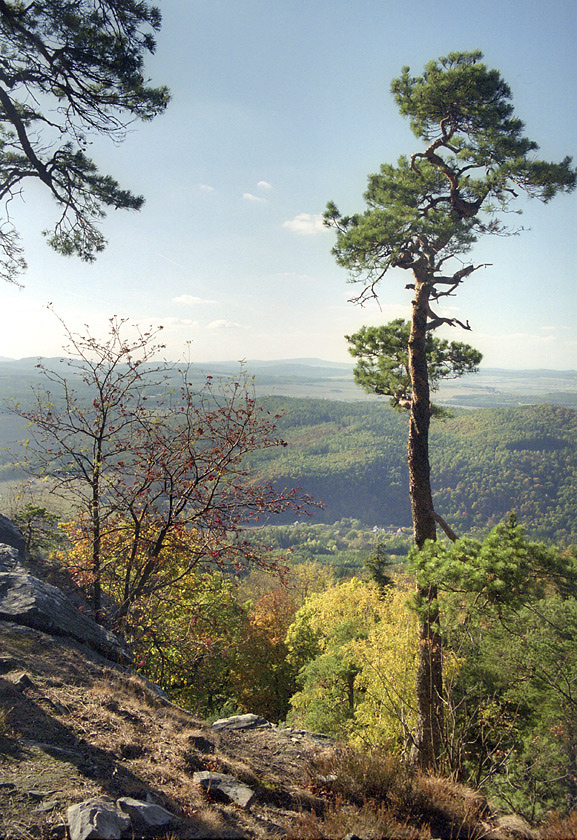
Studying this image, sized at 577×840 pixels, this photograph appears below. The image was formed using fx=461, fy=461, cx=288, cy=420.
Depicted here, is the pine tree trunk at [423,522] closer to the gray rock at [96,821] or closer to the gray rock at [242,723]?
the gray rock at [242,723]

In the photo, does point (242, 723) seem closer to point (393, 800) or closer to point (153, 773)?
point (393, 800)

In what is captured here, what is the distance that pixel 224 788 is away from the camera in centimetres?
364

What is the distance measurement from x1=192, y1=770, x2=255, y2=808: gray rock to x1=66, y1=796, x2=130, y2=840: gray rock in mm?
951

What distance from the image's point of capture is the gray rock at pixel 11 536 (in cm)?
865

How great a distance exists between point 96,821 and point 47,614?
11.6 feet

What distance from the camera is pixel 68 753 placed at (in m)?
3.41

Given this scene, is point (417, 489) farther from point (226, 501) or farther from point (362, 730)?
point (362, 730)

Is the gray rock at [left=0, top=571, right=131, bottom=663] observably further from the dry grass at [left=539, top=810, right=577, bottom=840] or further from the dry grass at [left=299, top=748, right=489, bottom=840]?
the dry grass at [left=539, top=810, right=577, bottom=840]

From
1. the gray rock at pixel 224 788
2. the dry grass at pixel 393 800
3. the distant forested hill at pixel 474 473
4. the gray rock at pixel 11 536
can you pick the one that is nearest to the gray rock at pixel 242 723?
the dry grass at pixel 393 800

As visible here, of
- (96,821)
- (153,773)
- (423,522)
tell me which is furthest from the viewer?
(423,522)

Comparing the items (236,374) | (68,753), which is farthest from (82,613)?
(236,374)

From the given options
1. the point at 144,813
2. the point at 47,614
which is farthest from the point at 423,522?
the point at 144,813

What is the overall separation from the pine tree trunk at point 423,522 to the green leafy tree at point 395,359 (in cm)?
94

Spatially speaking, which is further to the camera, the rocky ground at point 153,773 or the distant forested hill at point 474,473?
the distant forested hill at point 474,473
